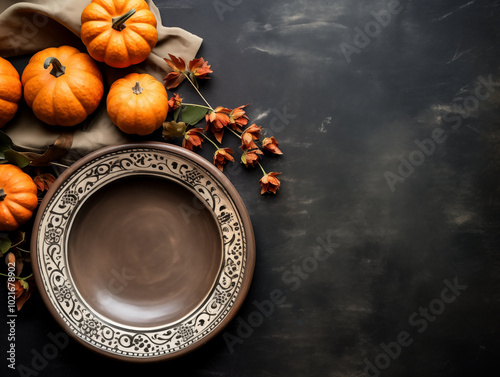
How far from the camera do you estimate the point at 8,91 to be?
154cm

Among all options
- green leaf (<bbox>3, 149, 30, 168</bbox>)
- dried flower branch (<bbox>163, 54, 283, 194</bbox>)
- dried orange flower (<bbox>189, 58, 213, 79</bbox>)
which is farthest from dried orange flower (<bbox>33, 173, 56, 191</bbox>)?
dried orange flower (<bbox>189, 58, 213, 79</bbox>)

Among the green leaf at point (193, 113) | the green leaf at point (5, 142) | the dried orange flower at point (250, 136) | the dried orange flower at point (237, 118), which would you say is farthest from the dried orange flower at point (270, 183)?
the green leaf at point (5, 142)

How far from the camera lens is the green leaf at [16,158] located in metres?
1.58

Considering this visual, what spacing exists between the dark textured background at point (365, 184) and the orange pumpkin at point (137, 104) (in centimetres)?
22

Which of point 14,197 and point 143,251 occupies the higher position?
point 14,197

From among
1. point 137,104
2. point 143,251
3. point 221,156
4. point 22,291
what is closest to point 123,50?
point 137,104

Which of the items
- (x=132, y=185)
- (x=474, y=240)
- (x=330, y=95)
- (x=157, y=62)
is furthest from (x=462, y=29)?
(x=132, y=185)

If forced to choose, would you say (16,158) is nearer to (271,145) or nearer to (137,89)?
(137,89)

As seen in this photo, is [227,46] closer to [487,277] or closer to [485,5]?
[485,5]

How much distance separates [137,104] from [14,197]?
22.8 inches

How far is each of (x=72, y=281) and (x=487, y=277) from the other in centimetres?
173

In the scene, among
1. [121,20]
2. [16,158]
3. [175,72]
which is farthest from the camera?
[175,72]

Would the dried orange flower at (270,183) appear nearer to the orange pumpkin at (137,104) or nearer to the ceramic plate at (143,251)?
the ceramic plate at (143,251)

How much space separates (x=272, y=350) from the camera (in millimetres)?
1743
